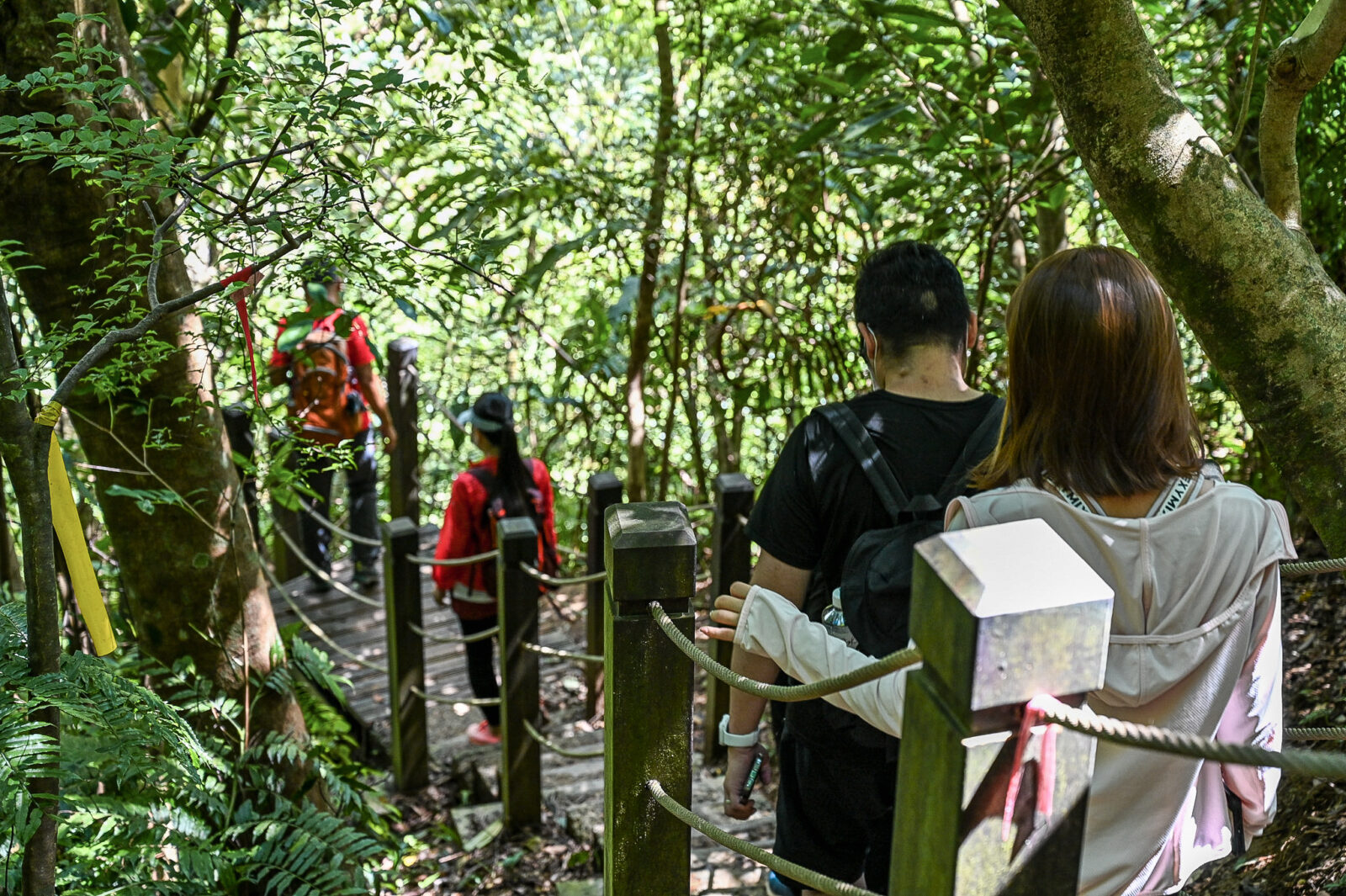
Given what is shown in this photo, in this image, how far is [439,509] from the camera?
8.93 metres

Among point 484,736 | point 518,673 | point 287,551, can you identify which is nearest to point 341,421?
point 287,551

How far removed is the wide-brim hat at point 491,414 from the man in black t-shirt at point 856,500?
2566 mm

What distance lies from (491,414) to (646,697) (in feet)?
9.59

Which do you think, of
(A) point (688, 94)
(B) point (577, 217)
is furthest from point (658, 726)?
(B) point (577, 217)

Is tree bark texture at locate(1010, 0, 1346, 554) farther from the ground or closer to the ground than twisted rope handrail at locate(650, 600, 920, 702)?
farther from the ground

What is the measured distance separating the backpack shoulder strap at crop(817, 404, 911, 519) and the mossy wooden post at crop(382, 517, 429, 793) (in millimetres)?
2888

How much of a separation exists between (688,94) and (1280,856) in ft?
14.4

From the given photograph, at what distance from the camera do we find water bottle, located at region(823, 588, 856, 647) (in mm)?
1956

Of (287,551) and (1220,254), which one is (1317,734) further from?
(287,551)

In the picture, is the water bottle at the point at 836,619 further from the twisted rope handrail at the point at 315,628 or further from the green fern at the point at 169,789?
the twisted rope handrail at the point at 315,628

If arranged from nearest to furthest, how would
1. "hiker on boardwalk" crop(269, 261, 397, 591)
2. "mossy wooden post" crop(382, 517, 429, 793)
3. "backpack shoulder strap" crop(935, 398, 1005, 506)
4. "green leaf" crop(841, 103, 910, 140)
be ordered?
"backpack shoulder strap" crop(935, 398, 1005, 506) → "green leaf" crop(841, 103, 910, 140) → "mossy wooden post" crop(382, 517, 429, 793) → "hiker on boardwalk" crop(269, 261, 397, 591)

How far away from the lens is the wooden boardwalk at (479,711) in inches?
147

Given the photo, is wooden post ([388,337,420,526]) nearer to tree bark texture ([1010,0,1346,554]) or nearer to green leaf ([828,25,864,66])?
green leaf ([828,25,864,66])

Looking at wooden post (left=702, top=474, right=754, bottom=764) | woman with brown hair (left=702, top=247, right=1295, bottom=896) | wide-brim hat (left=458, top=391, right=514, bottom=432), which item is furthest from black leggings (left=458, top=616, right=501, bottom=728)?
woman with brown hair (left=702, top=247, right=1295, bottom=896)
